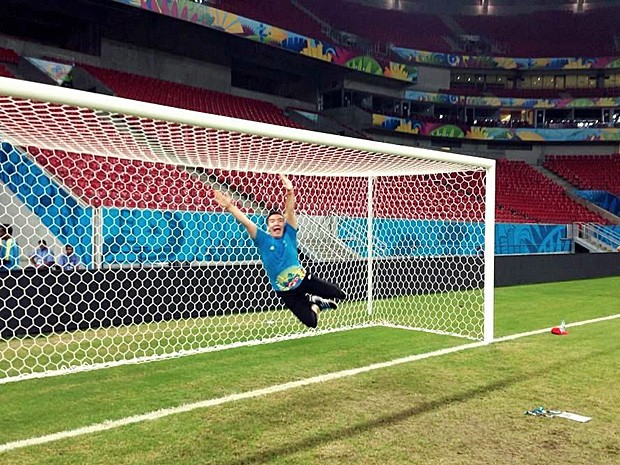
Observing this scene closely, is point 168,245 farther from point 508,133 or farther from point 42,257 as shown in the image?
Answer: point 508,133

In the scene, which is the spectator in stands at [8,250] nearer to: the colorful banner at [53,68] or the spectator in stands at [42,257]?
the spectator in stands at [42,257]

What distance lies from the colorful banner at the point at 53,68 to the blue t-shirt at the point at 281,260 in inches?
547

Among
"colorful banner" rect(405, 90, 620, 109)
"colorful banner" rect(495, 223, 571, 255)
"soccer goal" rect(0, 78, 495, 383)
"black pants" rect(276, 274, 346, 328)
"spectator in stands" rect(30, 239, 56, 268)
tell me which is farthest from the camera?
"colorful banner" rect(405, 90, 620, 109)

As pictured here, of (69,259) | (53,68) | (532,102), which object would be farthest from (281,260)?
(532,102)

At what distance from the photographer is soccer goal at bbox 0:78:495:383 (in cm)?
548

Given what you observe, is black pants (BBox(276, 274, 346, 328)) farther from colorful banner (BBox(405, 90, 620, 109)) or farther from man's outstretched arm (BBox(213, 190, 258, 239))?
colorful banner (BBox(405, 90, 620, 109))

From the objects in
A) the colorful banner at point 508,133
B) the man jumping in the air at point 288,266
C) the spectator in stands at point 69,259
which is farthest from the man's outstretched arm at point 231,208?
the colorful banner at point 508,133

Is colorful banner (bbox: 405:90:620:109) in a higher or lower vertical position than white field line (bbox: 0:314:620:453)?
higher

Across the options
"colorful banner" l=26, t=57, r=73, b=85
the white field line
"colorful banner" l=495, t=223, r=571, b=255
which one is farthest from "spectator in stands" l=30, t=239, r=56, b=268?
"colorful banner" l=495, t=223, r=571, b=255

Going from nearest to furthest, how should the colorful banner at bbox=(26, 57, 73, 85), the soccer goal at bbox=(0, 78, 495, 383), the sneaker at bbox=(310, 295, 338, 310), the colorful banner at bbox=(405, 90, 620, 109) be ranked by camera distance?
the soccer goal at bbox=(0, 78, 495, 383) < the sneaker at bbox=(310, 295, 338, 310) < the colorful banner at bbox=(26, 57, 73, 85) < the colorful banner at bbox=(405, 90, 620, 109)

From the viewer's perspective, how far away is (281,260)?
5.75 metres

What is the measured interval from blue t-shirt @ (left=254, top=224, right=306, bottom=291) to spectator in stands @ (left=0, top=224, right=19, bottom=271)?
3.71 metres

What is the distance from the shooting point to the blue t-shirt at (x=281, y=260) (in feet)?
18.8

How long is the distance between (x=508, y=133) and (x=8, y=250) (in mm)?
29598
